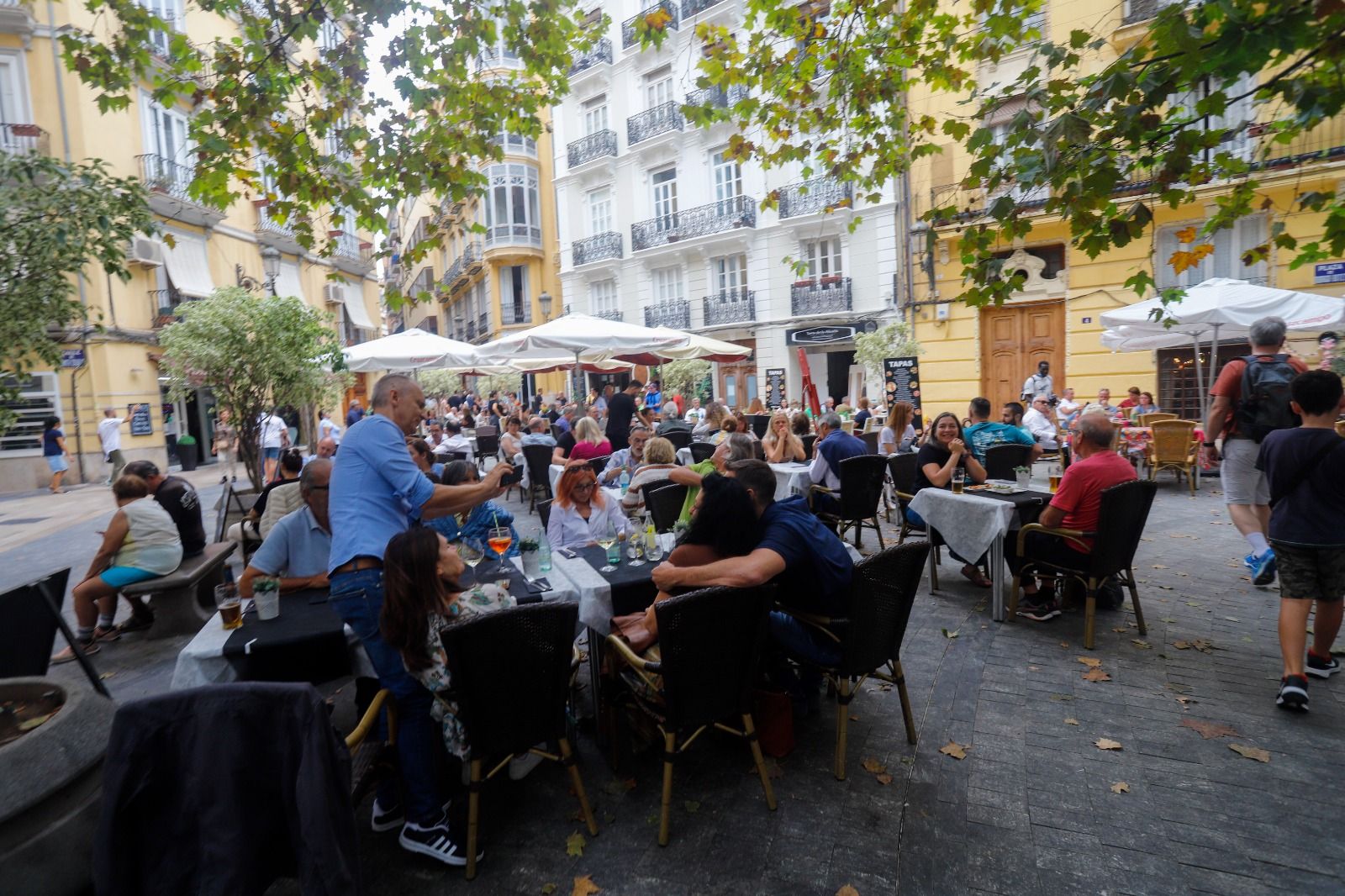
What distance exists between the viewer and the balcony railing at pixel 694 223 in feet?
71.4

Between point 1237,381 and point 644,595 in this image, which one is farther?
point 1237,381

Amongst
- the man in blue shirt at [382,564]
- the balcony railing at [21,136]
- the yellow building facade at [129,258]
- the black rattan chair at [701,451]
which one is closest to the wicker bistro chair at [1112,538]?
the black rattan chair at [701,451]

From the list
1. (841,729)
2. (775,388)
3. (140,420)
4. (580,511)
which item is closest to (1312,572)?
(841,729)

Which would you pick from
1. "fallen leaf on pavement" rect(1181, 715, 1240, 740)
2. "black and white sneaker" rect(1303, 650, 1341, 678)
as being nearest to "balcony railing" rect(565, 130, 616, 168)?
"black and white sneaker" rect(1303, 650, 1341, 678)

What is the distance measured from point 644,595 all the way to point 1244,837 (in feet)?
8.68

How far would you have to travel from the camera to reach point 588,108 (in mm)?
26781

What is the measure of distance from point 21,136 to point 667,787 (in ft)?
67.9

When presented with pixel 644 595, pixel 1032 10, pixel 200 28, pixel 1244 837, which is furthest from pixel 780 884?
pixel 200 28

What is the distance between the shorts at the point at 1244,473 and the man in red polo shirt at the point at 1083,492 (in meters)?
1.31

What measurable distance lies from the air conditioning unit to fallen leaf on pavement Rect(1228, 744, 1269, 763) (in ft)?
72.6

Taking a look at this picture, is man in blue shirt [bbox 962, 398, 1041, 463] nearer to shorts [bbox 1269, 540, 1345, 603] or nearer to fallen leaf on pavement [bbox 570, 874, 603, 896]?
shorts [bbox 1269, 540, 1345, 603]

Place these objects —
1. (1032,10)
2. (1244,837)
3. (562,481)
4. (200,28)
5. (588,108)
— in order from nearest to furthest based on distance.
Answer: (1244,837) < (562,481) < (1032,10) < (200,28) < (588,108)

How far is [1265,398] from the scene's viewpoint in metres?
4.82

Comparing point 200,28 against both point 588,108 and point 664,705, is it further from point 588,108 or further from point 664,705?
point 664,705
